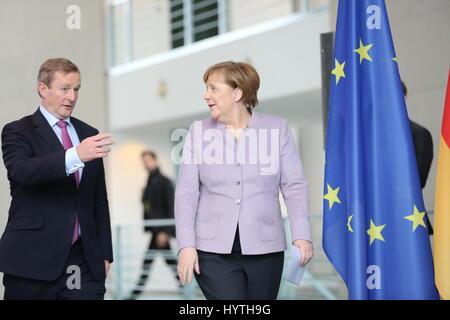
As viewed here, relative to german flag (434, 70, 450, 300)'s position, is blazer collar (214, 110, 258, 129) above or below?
above

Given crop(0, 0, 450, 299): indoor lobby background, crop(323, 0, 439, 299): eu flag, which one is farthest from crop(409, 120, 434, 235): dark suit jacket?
crop(323, 0, 439, 299): eu flag

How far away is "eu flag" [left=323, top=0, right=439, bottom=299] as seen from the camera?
3.35 metres

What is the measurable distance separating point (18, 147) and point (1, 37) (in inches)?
33.5

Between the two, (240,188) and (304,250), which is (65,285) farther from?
(304,250)

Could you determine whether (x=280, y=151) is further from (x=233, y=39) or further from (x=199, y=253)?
(x=233, y=39)

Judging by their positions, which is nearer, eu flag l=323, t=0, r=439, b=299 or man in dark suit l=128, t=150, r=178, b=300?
eu flag l=323, t=0, r=439, b=299

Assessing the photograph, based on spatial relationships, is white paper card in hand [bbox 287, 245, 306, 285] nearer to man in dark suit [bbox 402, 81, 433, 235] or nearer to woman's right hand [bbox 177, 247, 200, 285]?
woman's right hand [bbox 177, 247, 200, 285]

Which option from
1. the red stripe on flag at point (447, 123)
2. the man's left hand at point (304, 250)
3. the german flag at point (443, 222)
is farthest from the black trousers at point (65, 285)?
the red stripe on flag at point (447, 123)

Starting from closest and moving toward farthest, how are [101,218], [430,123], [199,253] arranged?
[199,253] < [101,218] < [430,123]

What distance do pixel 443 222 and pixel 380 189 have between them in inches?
11.4

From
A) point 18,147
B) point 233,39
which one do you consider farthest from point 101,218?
point 233,39

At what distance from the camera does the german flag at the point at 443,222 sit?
11.0 ft

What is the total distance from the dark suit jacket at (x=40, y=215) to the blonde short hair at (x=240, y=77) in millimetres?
688

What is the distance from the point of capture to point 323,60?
13.1ft
